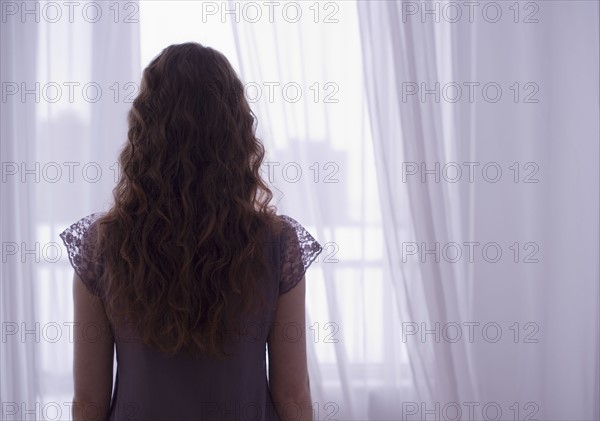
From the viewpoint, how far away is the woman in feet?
3.13

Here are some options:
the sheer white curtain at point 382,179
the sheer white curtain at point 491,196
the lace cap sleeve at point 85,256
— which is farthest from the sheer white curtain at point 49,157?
the sheer white curtain at point 491,196

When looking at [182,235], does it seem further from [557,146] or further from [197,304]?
[557,146]

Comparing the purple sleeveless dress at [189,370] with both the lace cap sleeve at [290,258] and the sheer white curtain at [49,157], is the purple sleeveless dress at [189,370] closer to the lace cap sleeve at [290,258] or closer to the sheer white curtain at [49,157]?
the lace cap sleeve at [290,258]

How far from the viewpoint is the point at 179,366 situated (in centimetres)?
97

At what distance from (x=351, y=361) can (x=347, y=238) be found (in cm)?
42

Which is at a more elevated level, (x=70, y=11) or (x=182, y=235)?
(x=70, y=11)

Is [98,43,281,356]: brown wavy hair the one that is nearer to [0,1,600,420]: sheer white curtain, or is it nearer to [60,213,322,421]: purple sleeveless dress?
[60,213,322,421]: purple sleeveless dress

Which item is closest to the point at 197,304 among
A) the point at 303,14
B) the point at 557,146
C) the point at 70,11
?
the point at 303,14

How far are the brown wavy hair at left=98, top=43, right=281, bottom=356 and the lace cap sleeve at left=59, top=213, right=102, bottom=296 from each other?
0.09 feet

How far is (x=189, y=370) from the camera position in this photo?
971mm

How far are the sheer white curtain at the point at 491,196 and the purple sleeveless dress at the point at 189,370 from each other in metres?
0.76

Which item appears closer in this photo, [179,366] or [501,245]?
[179,366]

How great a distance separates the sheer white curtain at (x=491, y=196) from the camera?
168 cm

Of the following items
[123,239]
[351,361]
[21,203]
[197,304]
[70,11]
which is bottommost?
[351,361]
